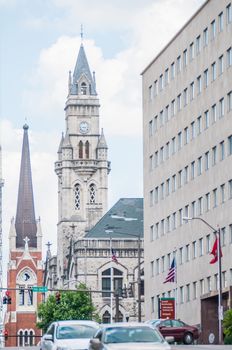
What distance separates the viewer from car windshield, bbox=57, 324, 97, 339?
4153 cm

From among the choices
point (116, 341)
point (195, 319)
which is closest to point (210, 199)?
point (195, 319)

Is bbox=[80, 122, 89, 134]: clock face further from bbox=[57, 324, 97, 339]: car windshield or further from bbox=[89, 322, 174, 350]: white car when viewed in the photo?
bbox=[89, 322, 174, 350]: white car

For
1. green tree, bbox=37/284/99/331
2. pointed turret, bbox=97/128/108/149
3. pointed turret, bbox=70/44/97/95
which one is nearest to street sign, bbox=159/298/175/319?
green tree, bbox=37/284/99/331

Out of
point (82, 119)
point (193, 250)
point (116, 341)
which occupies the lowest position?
point (116, 341)

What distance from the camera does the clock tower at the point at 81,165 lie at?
186750 mm

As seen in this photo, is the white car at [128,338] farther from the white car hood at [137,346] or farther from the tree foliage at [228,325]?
the tree foliage at [228,325]

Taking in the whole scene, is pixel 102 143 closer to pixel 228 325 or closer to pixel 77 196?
pixel 77 196

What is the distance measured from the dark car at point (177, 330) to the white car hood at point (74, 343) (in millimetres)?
20930

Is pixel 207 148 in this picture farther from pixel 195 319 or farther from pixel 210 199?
pixel 195 319

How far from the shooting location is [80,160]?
189500mm

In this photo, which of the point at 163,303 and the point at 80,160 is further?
the point at 80,160

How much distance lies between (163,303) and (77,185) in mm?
100514

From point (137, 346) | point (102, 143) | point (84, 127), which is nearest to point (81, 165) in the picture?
point (102, 143)

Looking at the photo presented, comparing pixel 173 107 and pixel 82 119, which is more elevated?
pixel 82 119
